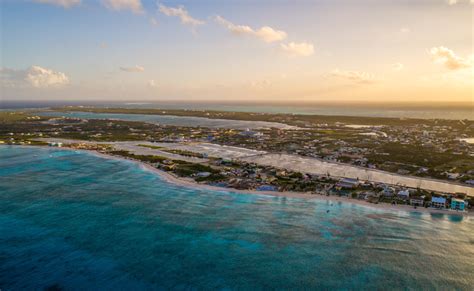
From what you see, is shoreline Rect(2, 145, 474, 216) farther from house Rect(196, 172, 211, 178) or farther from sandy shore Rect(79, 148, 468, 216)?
house Rect(196, 172, 211, 178)

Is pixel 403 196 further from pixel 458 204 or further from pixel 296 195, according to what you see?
pixel 296 195

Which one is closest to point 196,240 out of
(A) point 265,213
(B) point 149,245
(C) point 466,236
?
(B) point 149,245

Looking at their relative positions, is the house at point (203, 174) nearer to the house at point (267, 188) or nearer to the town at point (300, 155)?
the town at point (300, 155)

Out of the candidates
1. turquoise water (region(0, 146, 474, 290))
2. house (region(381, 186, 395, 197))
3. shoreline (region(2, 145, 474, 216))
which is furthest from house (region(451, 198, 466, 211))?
house (region(381, 186, 395, 197))

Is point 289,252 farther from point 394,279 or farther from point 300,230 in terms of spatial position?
point 394,279

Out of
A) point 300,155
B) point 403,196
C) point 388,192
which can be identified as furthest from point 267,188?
point 300,155

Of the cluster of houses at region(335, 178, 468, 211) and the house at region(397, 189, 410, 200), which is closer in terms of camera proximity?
the cluster of houses at region(335, 178, 468, 211)
